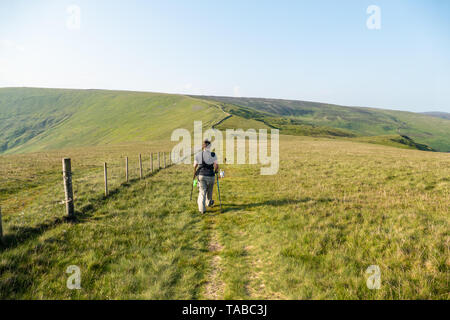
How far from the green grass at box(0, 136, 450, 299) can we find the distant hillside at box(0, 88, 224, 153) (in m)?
87.5

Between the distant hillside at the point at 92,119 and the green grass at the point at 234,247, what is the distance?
87.5 meters

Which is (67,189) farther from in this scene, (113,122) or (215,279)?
(113,122)

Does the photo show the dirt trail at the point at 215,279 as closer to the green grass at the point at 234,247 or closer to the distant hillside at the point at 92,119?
the green grass at the point at 234,247

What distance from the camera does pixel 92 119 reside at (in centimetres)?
15612

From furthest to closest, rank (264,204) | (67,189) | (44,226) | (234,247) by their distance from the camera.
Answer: (264,204), (67,189), (44,226), (234,247)

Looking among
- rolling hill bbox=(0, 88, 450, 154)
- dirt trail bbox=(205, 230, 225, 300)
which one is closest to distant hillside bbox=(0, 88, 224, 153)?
Answer: rolling hill bbox=(0, 88, 450, 154)

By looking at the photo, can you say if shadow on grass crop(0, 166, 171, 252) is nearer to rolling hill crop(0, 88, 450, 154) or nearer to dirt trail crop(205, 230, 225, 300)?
dirt trail crop(205, 230, 225, 300)

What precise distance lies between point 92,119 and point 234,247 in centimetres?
17819

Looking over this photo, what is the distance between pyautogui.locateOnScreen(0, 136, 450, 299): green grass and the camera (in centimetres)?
484

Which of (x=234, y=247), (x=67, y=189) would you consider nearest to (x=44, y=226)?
(x=67, y=189)

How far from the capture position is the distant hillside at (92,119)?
118812mm
